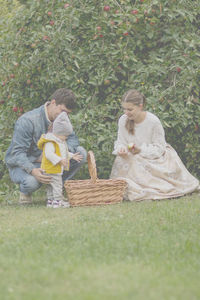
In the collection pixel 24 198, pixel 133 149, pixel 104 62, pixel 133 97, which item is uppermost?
pixel 104 62

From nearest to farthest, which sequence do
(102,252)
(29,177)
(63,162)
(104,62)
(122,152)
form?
(102,252) < (63,162) < (29,177) < (122,152) < (104,62)

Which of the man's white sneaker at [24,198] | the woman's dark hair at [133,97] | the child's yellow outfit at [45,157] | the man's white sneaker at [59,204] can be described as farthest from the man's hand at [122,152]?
the man's white sneaker at [24,198]

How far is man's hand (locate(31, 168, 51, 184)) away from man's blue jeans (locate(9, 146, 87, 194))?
0.08 metres

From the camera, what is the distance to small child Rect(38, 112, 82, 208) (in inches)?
199

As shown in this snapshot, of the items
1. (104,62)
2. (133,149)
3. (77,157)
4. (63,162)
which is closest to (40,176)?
(63,162)

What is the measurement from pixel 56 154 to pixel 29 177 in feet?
1.42

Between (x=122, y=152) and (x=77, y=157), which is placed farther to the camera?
(x=122, y=152)

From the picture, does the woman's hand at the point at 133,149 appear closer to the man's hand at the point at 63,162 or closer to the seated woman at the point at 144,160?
the seated woman at the point at 144,160

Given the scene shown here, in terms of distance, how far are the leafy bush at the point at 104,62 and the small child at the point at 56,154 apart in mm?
913

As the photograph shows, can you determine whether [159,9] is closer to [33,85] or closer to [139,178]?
[33,85]

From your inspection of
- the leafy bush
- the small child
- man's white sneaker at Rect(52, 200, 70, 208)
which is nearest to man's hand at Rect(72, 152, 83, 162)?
the small child

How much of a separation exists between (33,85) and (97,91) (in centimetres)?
82

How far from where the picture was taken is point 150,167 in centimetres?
558

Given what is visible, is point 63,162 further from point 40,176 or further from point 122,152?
point 122,152
